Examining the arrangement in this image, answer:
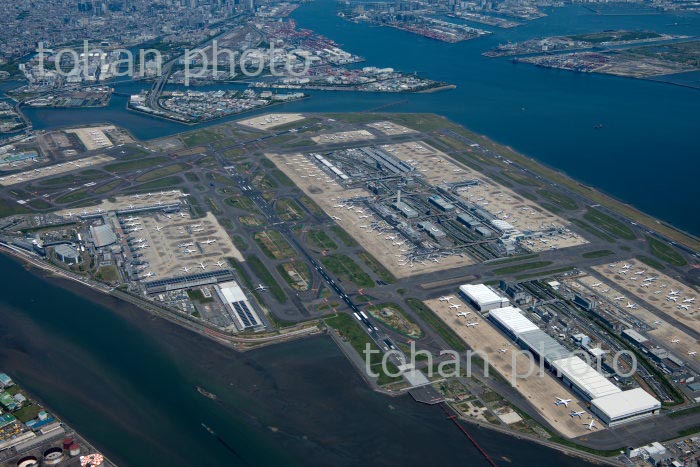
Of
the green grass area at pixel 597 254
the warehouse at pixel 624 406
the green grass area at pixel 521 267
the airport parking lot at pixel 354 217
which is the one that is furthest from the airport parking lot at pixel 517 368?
the green grass area at pixel 597 254

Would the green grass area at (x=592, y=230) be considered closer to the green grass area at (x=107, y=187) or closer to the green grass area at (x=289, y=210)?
the green grass area at (x=289, y=210)

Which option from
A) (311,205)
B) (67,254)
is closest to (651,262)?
(311,205)

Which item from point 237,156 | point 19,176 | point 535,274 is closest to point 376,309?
point 535,274

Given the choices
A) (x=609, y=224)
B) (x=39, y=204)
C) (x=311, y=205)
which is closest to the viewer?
(x=609, y=224)

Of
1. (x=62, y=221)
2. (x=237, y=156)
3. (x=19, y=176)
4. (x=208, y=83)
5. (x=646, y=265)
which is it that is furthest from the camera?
(x=208, y=83)

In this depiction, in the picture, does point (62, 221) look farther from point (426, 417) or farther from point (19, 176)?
point (426, 417)

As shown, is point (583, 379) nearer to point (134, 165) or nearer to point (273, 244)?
point (273, 244)
